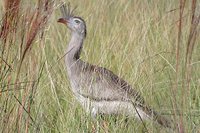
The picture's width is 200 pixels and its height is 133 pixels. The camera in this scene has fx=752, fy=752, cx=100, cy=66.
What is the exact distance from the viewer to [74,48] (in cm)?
653

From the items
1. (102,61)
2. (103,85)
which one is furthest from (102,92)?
(102,61)

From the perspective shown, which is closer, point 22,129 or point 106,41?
point 22,129

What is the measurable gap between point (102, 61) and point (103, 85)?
0.89 ft

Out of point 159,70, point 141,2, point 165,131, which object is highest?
point 141,2

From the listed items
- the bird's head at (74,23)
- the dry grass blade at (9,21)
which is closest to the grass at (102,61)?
the dry grass blade at (9,21)

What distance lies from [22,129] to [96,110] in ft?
4.82

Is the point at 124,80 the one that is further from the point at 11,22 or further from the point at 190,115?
the point at 11,22

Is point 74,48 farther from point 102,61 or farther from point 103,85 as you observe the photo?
point 103,85

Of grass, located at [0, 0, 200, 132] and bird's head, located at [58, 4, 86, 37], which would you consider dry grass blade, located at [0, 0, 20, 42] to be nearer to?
grass, located at [0, 0, 200, 132]

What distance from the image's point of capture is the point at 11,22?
11.4ft

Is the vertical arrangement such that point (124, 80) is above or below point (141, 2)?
below

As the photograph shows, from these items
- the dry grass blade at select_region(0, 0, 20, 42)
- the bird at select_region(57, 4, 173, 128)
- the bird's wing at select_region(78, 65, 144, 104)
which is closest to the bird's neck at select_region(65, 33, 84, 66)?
the bird at select_region(57, 4, 173, 128)

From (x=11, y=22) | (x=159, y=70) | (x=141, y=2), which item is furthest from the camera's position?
(x=141, y=2)

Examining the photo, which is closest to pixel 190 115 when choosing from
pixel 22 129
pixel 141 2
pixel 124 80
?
pixel 22 129
